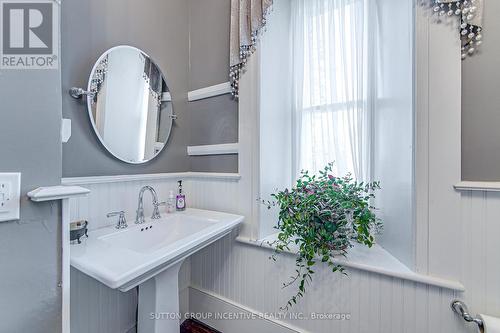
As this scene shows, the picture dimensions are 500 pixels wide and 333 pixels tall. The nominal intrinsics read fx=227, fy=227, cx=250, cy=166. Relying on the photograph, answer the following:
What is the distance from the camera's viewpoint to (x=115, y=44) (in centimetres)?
131

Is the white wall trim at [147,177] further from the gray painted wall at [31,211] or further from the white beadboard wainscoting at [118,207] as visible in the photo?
the gray painted wall at [31,211]

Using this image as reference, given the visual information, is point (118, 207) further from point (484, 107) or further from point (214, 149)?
point (484, 107)

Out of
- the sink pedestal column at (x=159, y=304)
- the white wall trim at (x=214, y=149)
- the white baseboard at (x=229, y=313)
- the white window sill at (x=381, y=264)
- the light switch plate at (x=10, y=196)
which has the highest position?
the white wall trim at (x=214, y=149)

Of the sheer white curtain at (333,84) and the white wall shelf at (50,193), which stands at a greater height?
the sheer white curtain at (333,84)

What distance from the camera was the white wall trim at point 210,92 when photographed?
1.57m

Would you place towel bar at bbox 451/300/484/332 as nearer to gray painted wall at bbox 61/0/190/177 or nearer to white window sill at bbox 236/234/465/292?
white window sill at bbox 236/234/465/292

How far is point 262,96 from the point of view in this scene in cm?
142

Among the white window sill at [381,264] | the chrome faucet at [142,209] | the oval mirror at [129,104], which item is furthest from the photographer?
the chrome faucet at [142,209]

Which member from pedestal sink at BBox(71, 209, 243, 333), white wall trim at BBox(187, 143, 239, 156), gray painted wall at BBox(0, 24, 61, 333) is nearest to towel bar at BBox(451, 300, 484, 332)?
pedestal sink at BBox(71, 209, 243, 333)

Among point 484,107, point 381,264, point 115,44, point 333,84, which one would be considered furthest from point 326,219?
point 115,44

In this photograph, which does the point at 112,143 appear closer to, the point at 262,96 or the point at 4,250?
the point at 4,250

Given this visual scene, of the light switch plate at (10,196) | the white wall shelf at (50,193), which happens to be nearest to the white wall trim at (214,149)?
the white wall shelf at (50,193)

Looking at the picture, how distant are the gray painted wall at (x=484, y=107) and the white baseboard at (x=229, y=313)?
1173 millimetres

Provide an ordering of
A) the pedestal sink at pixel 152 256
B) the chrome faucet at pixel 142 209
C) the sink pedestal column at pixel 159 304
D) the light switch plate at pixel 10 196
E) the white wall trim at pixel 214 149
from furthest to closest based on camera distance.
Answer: the white wall trim at pixel 214 149
the chrome faucet at pixel 142 209
the sink pedestal column at pixel 159 304
the pedestal sink at pixel 152 256
the light switch plate at pixel 10 196
